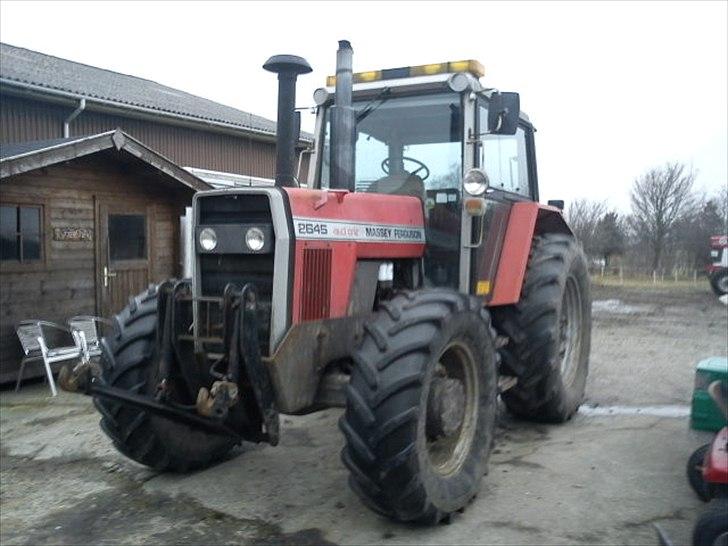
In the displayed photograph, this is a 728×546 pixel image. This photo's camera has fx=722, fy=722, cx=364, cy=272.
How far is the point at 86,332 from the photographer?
848 cm

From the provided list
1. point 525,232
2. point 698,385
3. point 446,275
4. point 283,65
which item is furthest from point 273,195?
point 698,385

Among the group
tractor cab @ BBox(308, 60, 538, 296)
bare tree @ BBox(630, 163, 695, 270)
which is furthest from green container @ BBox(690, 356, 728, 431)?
bare tree @ BBox(630, 163, 695, 270)

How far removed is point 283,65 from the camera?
4.71 m

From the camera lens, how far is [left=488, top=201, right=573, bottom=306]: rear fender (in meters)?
5.28

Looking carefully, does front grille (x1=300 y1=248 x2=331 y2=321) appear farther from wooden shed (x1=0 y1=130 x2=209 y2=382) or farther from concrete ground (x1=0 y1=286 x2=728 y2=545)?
wooden shed (x1=0 y1=130 x2=209 y2=382)

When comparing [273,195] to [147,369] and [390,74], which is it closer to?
[147,369]

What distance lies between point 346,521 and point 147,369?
144cm

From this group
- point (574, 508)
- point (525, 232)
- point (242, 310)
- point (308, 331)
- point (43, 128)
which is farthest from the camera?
point (43, 128)

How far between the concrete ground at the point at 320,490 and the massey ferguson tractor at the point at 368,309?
0.27m

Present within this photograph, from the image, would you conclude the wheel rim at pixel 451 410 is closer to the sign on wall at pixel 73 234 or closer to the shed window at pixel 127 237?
the sign on wall at pixel 73 234

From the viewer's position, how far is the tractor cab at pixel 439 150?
493 cm

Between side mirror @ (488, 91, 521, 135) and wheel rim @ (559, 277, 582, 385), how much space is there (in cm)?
213

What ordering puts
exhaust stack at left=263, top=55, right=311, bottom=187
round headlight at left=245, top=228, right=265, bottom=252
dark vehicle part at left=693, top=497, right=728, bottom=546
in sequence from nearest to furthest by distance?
dark vehicle part at left=693, top=497, right=728, bottom=546
round headlight at left=245, top=228, right=265, bottom=252
exhaust stack at left=263, top=55, right=311, bottom=187

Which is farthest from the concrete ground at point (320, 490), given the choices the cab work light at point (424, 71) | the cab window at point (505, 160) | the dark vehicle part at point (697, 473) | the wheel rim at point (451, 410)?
the cab work light at point (424, 71)
